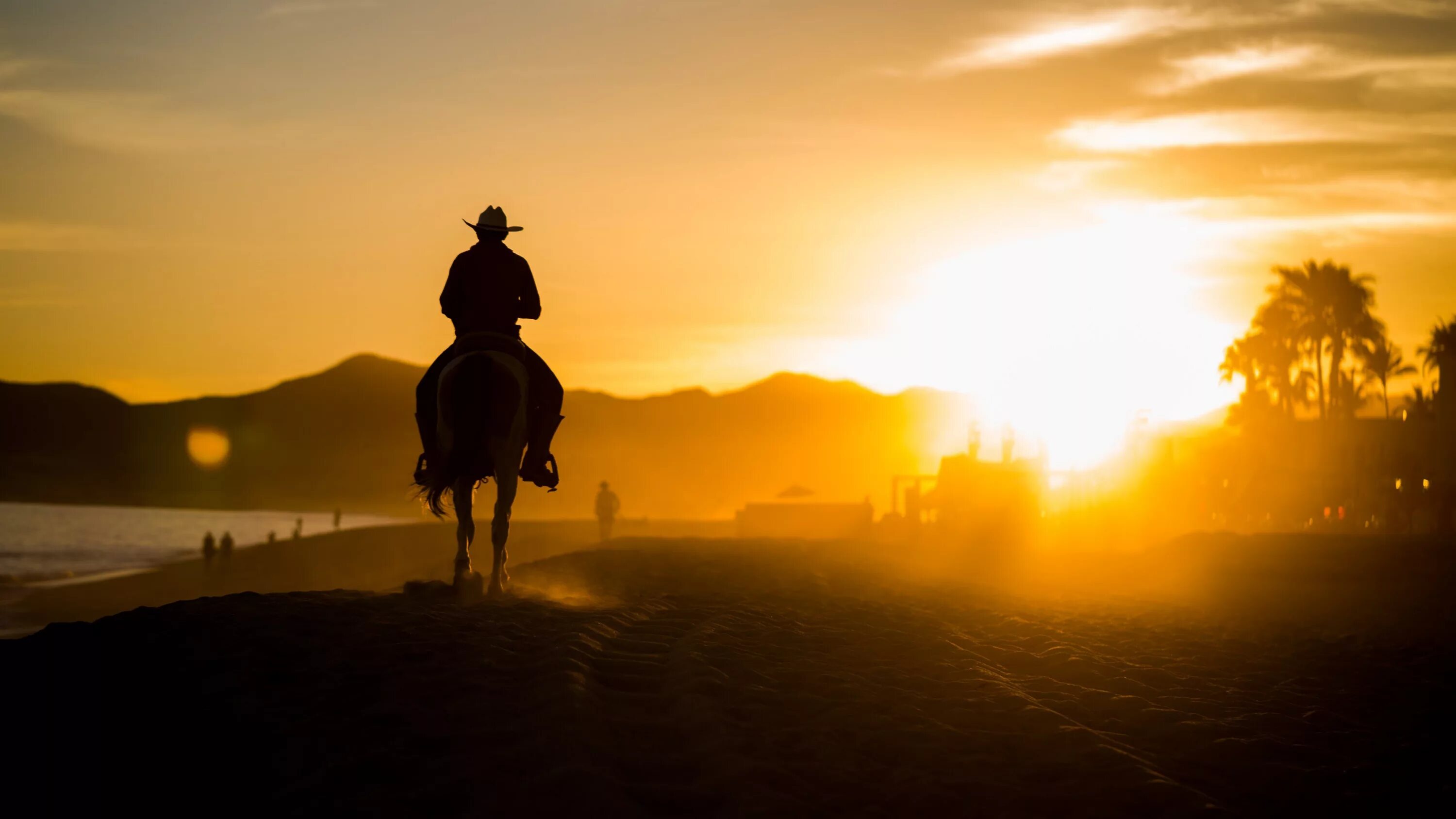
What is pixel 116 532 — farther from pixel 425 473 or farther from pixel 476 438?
pixel 476 438

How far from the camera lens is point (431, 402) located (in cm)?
904

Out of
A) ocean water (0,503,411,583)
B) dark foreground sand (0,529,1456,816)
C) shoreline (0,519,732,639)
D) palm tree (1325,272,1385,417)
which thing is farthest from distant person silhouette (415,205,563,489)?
palm tree (1325,272,1385,417)

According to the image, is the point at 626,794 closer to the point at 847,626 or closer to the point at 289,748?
the point at 289,748

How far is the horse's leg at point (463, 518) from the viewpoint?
897 cm

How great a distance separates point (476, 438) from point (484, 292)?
1.28 metres

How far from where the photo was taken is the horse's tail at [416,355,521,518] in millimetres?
8703

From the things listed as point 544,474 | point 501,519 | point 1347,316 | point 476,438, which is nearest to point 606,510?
point 544,474

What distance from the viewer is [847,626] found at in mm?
9859

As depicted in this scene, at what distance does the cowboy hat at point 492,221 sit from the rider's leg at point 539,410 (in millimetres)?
1056

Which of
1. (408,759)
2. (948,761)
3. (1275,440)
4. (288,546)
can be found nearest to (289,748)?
(408,759)

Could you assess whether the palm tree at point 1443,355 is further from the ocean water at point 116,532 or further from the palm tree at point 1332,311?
the ocean water at point 116,532

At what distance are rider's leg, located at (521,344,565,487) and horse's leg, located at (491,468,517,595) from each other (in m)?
0.25

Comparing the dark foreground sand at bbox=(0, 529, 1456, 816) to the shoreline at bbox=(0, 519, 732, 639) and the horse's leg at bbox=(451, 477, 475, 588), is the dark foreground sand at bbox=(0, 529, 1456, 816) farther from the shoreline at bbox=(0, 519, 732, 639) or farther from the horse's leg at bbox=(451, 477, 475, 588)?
the shoreline at bbox=(0, 519, 732, 639)

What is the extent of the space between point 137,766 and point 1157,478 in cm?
3864
